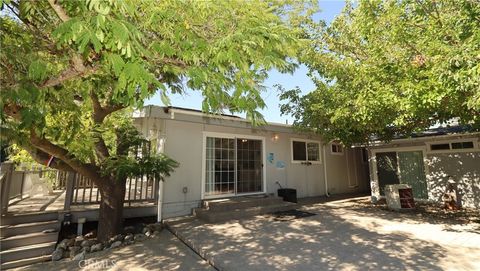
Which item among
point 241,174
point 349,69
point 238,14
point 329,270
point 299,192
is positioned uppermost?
point 349,69

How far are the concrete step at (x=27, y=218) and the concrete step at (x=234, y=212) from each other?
3.67m

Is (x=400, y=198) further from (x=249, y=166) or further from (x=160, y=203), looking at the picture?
(x=160, y=203)

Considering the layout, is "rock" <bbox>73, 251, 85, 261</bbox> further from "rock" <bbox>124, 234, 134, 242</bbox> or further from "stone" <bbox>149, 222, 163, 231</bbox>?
"stone" <bbox>149, 222, 163, 231</bbox>

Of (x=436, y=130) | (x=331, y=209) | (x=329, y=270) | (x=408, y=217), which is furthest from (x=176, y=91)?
(x=436, y=130)

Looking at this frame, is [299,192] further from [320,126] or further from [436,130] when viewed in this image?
[436,130]

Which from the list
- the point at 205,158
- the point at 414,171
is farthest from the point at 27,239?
the point at 414,171

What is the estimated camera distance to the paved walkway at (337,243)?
436 cm

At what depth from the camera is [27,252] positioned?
5.24 m

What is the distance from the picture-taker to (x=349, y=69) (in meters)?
6.69

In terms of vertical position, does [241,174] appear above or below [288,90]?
below

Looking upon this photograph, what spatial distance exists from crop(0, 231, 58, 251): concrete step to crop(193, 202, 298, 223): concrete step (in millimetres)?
3553

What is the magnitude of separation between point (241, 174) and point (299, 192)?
3232mm

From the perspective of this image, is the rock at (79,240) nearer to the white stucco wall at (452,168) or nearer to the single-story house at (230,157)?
the single-story house at (230,157)

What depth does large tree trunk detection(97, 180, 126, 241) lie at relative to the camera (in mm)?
5961
